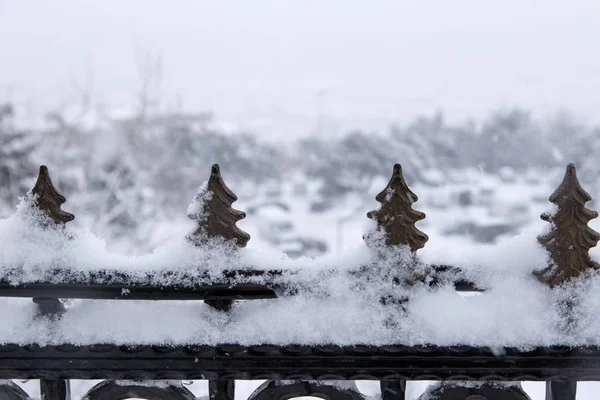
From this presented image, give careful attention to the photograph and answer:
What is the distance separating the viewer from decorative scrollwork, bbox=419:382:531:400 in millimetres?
902

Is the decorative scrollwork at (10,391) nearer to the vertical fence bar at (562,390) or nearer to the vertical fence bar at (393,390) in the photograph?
the vertical fence bar at (393,390)

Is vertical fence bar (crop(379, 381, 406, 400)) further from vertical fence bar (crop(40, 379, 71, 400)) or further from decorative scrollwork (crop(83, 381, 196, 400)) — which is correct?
vertical fence bar (crop(40, 379, 71, 400))

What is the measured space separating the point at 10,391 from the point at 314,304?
56 centimetres

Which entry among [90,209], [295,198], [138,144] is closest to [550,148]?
[295,198]

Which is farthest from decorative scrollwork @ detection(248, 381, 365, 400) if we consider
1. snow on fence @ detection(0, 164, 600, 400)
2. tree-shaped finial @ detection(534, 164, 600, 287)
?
tree-shaped finial @ detection(534, 164, 600, 287)

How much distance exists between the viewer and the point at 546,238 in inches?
33.4

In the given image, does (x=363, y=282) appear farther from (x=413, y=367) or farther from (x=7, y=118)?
(x=7, y=118)

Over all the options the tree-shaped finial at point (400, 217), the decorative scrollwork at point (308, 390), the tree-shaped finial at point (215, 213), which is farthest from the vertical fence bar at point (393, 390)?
the tree-shaped finial at point (215, 213)

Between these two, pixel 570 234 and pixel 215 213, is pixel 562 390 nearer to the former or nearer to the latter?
pixel 570 234

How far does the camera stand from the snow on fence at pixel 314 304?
2.76ft

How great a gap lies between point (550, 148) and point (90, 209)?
59.7 ft

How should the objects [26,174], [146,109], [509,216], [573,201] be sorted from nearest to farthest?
1. [573,201]
2. [26,174]
3. [146,109]
4. [509,216]

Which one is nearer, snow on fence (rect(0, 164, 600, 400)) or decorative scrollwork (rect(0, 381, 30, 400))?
snow on fence (rect(0, 164, 600, 400))

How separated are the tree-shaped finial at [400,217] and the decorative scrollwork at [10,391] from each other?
69 centimetres
